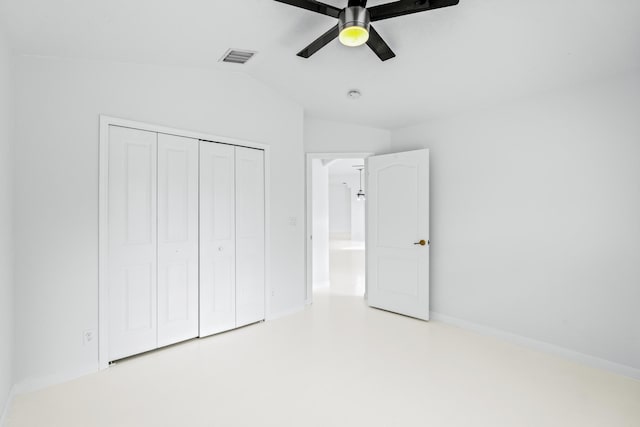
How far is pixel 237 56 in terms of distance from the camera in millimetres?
3199

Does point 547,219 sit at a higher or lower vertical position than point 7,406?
higher

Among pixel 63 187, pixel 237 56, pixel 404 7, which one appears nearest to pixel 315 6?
pixel 404 7

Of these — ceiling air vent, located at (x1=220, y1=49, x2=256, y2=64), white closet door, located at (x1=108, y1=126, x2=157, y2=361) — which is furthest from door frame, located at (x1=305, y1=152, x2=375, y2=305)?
white closet door, located at (x1=108, y1=126, x2=157, y2=361)

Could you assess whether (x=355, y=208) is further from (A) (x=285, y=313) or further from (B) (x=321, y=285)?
(A) (x=285, y=313)

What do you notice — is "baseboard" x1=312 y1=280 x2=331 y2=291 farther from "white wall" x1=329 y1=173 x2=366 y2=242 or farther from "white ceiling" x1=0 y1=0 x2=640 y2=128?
"white wall" x1=329 y1=173 x2=366 y2=242

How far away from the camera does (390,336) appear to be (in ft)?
11.6

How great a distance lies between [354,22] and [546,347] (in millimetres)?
3333

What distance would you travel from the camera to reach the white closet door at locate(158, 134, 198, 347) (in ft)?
10.3

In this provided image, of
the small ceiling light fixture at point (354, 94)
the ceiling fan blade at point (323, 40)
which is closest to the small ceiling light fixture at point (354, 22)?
the ceiling fan blade at point (323, 40)

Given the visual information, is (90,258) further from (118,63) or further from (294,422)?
(294,422)

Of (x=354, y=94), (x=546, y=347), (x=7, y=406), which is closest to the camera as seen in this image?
(x=7, y=406)

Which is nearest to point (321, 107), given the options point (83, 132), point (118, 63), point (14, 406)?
point (118, 63)

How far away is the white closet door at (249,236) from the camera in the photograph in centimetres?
371

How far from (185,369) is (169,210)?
1427mm
